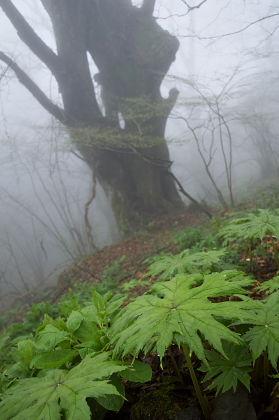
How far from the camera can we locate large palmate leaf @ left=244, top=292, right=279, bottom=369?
0.99 metres

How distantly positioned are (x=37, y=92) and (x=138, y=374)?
8957 mm

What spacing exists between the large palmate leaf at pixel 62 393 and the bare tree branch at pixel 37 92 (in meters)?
8.47

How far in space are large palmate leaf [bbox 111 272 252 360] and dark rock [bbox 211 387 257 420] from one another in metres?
0.27

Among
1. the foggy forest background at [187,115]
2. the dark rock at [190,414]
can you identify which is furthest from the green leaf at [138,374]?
the foggy forest background at [187,115]

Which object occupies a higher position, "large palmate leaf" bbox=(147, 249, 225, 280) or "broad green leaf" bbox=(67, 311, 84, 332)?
"large palmate leaf" bbox=(147, 249, 225, 280)

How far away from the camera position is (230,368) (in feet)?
3.54

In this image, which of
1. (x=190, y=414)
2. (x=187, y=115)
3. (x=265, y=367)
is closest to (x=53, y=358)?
→ (x=190, y=414)

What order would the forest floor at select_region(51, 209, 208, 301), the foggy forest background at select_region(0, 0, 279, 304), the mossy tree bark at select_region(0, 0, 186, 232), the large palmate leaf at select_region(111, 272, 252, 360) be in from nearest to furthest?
the large palmate leaf at select_region(111, 272, 252, 360) < the forest floor at select_region(51, 209, 208, 301) < the foggy forest background at select_region(0, 0, 279, 304) < the mossy tree bark at select_region(0, 0, 186, 232)

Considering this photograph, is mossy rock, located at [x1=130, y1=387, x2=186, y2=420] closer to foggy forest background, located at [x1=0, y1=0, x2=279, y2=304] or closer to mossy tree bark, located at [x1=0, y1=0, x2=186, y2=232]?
foggy forest background, located at [x1=0, y1=0, x2=279, y2=304]

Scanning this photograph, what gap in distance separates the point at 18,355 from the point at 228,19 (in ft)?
32.0

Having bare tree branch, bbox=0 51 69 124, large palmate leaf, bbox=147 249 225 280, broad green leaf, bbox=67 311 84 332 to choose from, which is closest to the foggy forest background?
bare tree branch, bbox=0 51 69 124

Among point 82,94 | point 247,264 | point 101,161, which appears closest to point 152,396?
point 247,264

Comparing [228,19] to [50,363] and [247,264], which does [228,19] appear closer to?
[247,264]

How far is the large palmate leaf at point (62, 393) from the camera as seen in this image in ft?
2.95
